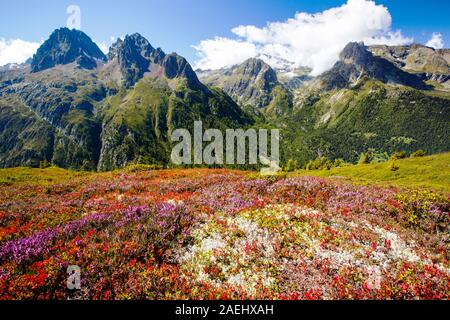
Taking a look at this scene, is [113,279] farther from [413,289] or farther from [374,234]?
[374,234]

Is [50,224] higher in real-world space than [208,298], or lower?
higher

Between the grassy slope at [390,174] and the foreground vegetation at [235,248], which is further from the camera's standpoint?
the grassy slope at [390,174]

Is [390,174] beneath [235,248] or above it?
beneath

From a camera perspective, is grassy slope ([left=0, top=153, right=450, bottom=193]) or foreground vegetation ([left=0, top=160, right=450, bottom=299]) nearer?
foreground vegetation ([left=0, top=160, right=450, bottom=299])

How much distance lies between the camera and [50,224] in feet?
46.6

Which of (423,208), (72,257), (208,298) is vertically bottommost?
(208,298)

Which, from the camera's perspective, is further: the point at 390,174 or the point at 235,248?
the point at 390,174

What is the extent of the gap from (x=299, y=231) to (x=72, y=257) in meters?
10.5

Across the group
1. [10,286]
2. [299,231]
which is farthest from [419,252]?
[10,286]

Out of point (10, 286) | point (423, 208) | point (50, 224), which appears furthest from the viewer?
point (423, 208)
